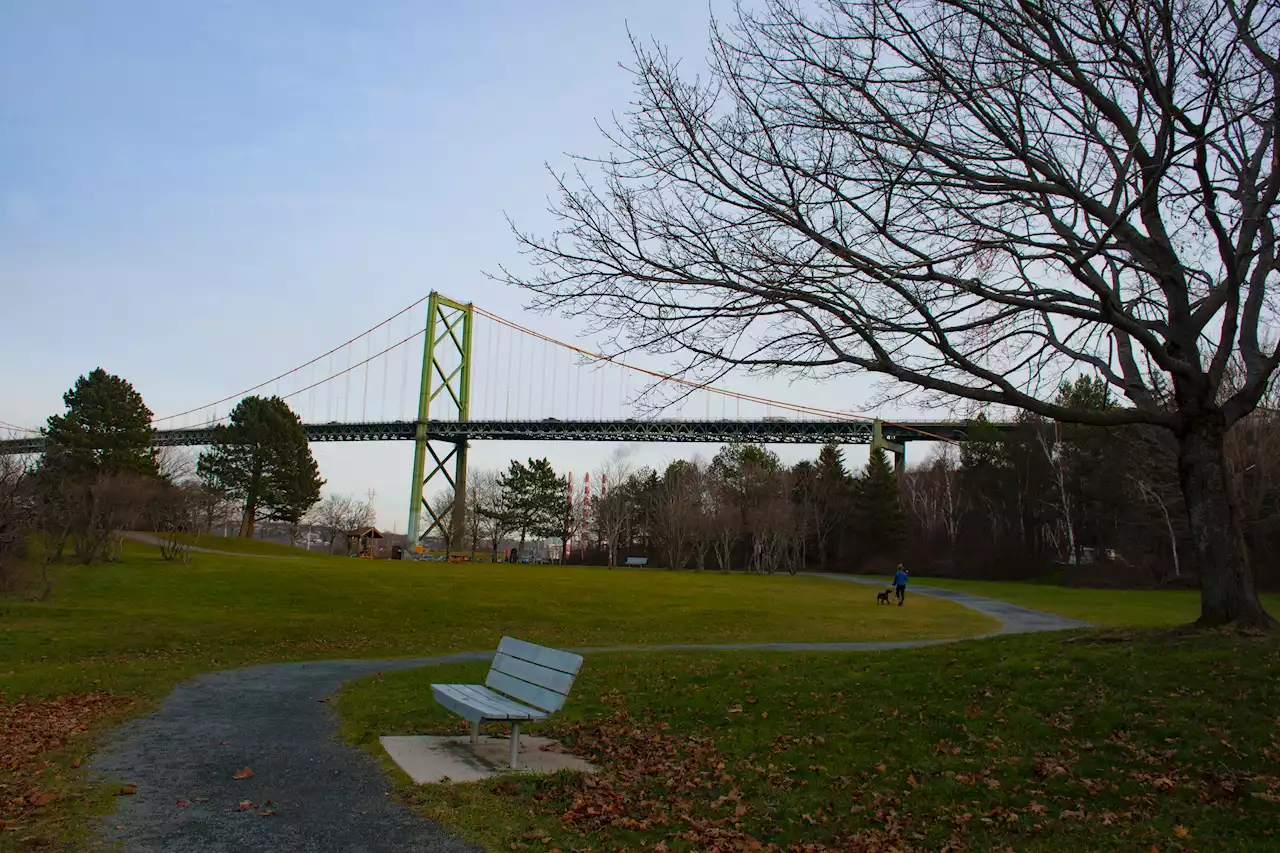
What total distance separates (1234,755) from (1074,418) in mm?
3838

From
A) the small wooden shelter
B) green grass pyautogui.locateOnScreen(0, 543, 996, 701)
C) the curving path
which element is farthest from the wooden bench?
the small wooden shelter

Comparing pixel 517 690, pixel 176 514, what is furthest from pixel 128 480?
pixel 517 690

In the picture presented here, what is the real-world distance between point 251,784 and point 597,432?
59.2 meters

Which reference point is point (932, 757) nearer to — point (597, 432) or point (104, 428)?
point (104, 428)

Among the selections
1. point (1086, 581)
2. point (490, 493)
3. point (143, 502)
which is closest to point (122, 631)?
point (143, 502)

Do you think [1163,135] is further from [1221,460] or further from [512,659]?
[512,659]

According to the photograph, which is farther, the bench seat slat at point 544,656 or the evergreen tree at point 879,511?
the evergreen tree at point 879,511

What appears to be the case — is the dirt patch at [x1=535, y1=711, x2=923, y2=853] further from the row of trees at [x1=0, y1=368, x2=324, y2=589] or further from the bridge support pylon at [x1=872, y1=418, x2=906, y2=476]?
the bridge support pylon at [x1=872, y1=418, x2=906, y2=476]

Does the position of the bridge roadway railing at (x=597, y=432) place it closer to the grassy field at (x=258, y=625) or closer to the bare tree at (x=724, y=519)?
the bare tree at (x=724, y=519)

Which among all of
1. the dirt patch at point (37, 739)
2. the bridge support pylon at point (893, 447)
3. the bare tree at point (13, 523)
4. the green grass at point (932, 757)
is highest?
the bridge support pylon at point (893, 447)

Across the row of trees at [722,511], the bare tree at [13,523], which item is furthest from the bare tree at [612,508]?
the bare tree at [13,523]

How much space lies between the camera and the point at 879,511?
65.1m

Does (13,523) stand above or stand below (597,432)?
below

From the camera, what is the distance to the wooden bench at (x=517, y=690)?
22.0 feet
